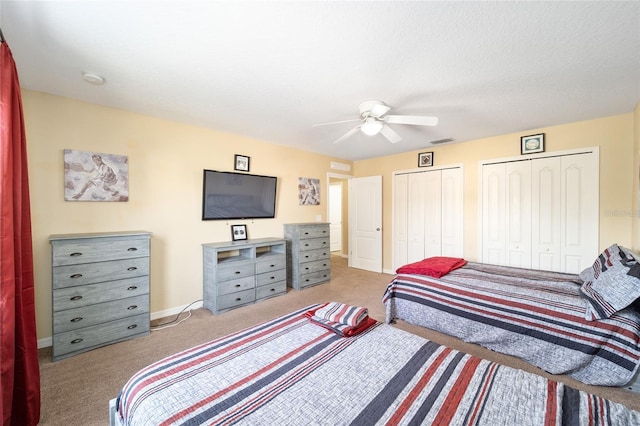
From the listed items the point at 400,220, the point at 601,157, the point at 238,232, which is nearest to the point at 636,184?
the point at 601,157

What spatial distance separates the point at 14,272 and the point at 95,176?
68.1 inches

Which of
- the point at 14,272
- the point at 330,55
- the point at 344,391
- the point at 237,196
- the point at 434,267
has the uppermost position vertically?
the point at 330,55

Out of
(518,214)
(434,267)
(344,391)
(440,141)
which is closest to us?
(344,391)

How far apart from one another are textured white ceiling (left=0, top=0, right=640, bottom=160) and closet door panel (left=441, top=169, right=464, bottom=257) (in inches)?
59.8

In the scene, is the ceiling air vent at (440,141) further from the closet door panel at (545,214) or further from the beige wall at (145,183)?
the beige wall at (145,183)

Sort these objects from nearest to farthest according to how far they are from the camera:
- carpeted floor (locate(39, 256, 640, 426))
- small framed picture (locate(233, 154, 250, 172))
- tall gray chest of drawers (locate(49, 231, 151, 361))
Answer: carpeted floor (locate(39, 256, 640, 426)) → tall gray chest of drawers (locate(49, 231, 151, 361)) → small framed picture (locate(233, 154, 250, 172))

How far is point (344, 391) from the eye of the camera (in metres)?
1.12

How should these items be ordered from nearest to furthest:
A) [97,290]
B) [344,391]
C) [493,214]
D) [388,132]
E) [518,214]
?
[344,391] → [97,290] → [388,132] → [518,214] → [493,214]

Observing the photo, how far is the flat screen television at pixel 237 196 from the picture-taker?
3609 millimetres

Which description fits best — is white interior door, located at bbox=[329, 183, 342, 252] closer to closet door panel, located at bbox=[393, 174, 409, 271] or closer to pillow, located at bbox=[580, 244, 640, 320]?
closet door panel, located at bbox=[393, 174, 409, 271]

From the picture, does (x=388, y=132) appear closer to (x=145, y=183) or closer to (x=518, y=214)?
(x=518, y=214)

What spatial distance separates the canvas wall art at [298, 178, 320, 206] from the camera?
4.87 metres

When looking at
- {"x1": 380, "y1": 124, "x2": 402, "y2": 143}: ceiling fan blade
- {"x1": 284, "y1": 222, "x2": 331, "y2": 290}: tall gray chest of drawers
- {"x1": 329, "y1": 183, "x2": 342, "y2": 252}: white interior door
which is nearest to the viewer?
{"x1": 380, "y1": 124, "x2": 402, "y2": 143}: ceiling fan blade

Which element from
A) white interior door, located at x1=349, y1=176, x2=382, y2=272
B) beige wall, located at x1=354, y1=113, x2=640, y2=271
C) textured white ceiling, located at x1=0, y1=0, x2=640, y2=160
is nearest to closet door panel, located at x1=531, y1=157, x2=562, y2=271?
beige wall, located at x1=354, y1=113, x2=640, y2=271
